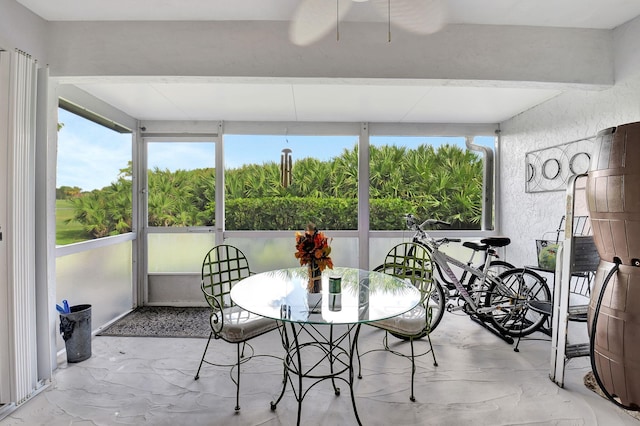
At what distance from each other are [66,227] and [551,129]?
475cm

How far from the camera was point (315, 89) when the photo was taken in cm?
287

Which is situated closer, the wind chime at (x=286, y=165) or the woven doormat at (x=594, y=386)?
the woven doormat at (x=594, y=386)

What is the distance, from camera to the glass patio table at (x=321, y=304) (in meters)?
1.70

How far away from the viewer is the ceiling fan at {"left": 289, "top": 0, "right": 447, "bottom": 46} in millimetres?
1970

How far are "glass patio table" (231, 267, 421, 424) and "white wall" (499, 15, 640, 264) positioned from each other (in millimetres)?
1994

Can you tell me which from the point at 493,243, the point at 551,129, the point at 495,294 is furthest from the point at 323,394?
the point at 551,129

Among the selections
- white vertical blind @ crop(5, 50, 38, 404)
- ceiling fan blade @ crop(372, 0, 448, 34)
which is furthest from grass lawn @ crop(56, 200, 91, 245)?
ceiling fan blade @ crop(372, 0, 448, 34)

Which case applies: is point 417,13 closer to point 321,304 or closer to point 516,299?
point 321,304

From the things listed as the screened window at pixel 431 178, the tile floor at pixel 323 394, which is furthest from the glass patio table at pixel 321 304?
the screened window at pixel 431 178

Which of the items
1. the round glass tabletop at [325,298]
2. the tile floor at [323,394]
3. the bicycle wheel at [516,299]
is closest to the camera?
the round glass tabletop at [325,298]

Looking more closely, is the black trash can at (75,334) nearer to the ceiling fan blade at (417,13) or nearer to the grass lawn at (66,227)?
the grass lawn at (66,227)

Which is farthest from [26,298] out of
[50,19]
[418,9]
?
[418,9]

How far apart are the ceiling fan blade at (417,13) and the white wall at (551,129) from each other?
1378 millimetres

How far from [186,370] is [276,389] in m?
0.79
